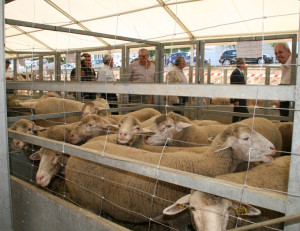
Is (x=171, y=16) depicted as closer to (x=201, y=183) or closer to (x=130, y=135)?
(x=130, y=135)

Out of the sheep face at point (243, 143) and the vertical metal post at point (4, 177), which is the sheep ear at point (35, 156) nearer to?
the vertical metal post at point (4, 177)

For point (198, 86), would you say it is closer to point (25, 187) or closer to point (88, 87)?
point (88, 87)

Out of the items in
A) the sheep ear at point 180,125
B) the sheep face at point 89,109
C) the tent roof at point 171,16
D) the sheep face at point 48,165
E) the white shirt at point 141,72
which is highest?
the tent roof at point 171,16

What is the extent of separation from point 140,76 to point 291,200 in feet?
16.0

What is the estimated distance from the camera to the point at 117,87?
1.80m

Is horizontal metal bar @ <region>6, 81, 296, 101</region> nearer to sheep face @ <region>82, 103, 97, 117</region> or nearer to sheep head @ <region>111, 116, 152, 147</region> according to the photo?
sheep head @ <region>111, 116, 152, 147</region>

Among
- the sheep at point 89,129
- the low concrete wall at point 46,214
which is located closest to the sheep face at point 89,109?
the sheep at point 89,129

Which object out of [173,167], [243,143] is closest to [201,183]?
[173,167]

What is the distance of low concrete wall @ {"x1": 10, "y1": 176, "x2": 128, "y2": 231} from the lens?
185 centimetres

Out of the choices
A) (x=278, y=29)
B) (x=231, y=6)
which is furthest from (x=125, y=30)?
(x=278, y=29)

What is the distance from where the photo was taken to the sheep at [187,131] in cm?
349

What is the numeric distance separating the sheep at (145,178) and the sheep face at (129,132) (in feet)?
1.49

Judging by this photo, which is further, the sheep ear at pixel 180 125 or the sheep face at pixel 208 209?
the sheep ear at pixel 180 125

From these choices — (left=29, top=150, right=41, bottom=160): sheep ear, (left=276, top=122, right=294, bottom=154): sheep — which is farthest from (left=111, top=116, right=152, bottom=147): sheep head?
(left=276, top=122, right=294, bottom=154): sheep
